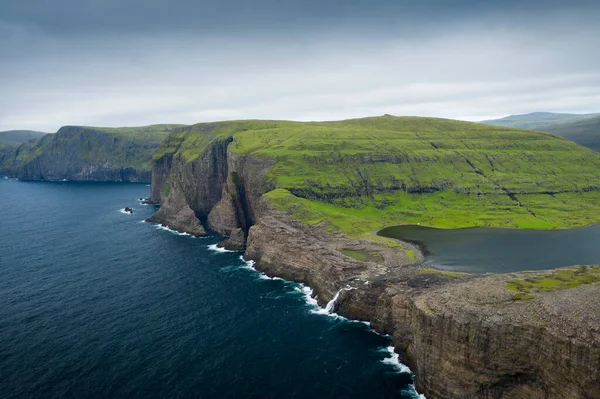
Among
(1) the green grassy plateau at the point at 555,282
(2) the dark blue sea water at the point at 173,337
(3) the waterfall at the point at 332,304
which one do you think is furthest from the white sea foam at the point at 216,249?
(1) the green grassy plateau at the point at 555,282

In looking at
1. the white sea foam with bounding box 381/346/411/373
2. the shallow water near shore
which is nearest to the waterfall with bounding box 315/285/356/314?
the white sea foam with bounding box 381/346/411/373

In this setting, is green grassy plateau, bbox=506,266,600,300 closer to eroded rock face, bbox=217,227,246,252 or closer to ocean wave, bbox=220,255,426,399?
ocean wave, bbox=220,255,426,399

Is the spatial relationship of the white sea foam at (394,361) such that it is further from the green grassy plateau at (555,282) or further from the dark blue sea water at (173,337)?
the green grassy plateau at (555,282)

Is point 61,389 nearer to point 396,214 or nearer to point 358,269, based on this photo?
point 358,269

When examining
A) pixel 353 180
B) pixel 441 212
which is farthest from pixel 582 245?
pixel 353 180

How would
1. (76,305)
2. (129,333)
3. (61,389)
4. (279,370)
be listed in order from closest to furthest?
(61,389), (279,370), (129,333), (76,305)

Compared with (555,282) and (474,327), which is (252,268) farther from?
(555,282)
